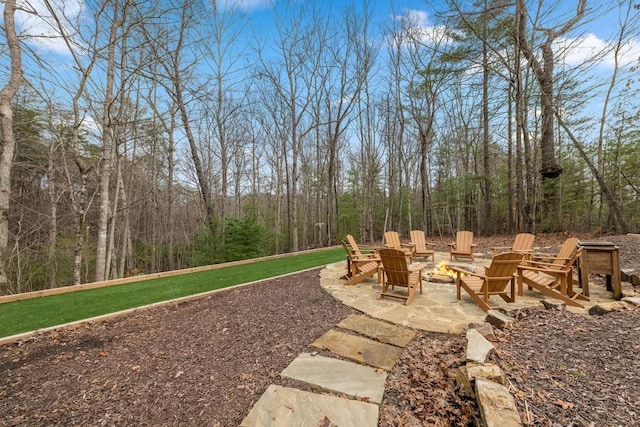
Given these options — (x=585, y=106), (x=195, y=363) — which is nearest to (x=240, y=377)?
(x=195, y=363)

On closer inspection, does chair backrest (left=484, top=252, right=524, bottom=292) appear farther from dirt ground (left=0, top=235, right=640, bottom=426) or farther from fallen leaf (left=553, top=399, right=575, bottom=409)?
fallen leaf (left=553, top=399, right=575, bottom=409)

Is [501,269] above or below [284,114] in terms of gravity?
below

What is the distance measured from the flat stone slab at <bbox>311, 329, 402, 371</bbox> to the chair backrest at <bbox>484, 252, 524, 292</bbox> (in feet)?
6.47

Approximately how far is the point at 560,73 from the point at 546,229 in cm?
Answer: 546

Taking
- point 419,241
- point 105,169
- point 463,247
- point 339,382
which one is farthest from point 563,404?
point 105,169

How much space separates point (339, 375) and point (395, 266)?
2201 millimetres

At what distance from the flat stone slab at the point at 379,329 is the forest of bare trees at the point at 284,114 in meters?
6.01

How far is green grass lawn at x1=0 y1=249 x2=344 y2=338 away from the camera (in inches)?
140

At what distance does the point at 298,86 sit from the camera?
12.6 metres

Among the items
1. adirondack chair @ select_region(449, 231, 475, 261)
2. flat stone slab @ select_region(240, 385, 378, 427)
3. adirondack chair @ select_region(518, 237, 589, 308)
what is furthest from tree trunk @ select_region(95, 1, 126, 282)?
adirondack chair @ select_region(449, 231, 475, 261)

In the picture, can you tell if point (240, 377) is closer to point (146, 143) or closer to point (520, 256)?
point (520, 256)

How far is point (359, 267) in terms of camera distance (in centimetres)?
544

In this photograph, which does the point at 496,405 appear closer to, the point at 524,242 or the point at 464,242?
the point at 524,242

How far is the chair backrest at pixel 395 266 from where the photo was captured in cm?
391
